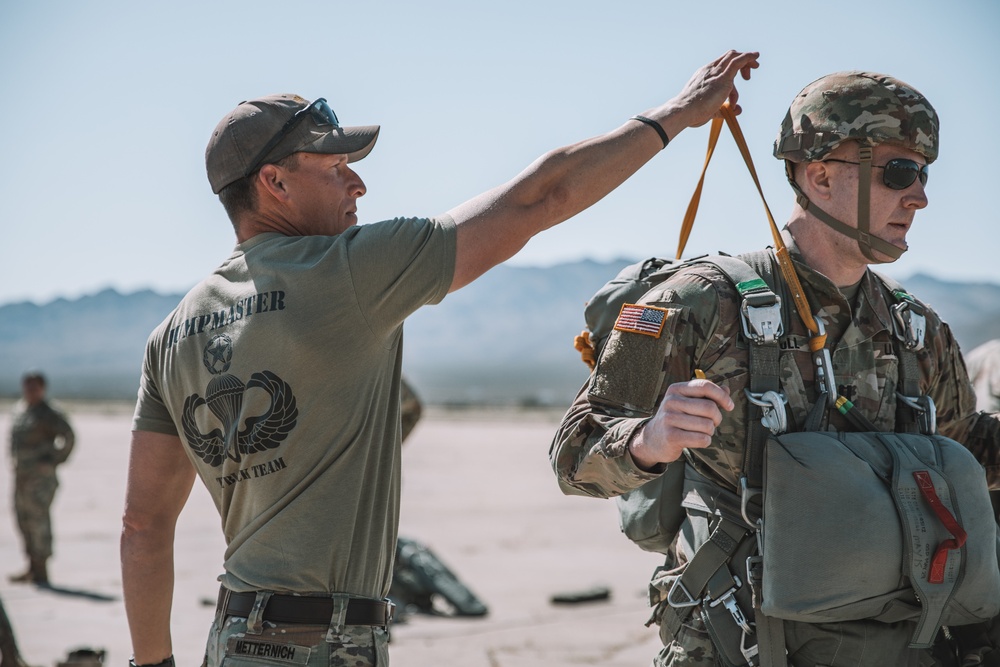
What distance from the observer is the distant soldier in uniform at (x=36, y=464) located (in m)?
11.5

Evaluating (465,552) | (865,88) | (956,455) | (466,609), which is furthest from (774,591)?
(465,552)

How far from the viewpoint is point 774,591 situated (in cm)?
259

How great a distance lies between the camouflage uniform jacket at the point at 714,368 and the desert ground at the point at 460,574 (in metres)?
5.04

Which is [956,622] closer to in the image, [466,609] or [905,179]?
[905,179]

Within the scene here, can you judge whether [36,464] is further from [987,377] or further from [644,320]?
[644,320]

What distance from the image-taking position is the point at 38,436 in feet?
39.3

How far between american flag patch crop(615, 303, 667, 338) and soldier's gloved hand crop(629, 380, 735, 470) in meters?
0.45

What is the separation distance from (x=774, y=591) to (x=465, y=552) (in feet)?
38.9

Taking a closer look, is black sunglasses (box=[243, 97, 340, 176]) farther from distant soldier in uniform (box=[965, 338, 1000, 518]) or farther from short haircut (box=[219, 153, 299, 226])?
distant soldier in uniform (box=[965, 338, 1000, 518])

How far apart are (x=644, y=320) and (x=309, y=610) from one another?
1185 millimetres

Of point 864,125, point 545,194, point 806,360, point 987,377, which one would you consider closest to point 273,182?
point 545,194

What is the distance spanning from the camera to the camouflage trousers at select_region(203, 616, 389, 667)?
249 centimetres

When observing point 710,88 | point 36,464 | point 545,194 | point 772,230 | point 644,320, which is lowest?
point 36,464

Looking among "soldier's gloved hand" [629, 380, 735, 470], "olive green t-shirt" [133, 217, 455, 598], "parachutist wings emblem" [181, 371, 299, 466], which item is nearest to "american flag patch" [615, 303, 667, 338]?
"soldier's gloved hand" [629, 380, 735, 470]
